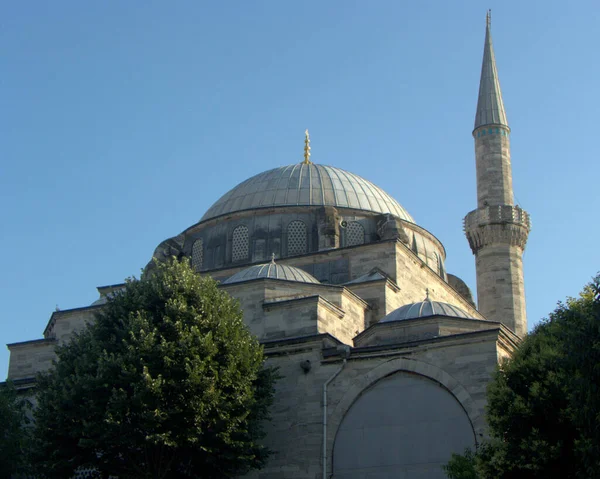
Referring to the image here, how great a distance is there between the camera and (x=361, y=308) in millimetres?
20578

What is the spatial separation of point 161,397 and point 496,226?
13535mm

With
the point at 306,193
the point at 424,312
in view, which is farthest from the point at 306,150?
the point at 424,312

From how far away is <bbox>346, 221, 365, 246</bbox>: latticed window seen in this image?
24.3m

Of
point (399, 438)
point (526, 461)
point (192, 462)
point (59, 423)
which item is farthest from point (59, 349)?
point (526, 461)

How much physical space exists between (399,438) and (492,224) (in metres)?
11.2

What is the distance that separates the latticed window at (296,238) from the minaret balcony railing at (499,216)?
16.9 feet

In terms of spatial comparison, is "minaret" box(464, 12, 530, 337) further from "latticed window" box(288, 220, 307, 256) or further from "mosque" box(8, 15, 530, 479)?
"latticed window" box(288, 220, 307, 256)

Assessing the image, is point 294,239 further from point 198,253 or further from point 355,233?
point 198,253

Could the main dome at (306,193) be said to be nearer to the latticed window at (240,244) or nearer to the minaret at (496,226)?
the latticed window at (240,244)

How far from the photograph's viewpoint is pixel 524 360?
44.8 ft

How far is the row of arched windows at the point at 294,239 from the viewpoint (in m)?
24.1

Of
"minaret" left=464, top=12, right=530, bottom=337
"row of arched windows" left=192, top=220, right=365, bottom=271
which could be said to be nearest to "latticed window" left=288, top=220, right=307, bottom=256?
"row of arched windows" left=192, top=220, right=365, bottom=271

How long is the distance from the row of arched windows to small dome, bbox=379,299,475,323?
5657mm

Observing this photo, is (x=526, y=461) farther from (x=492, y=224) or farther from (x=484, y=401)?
(x=492, y=224)
